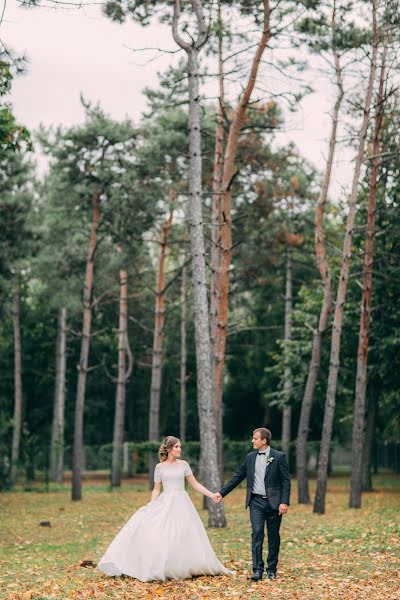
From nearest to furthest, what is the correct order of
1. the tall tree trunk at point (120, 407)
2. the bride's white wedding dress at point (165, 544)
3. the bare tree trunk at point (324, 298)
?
the bride's white wedding dress at point (165, 544), the bare tree trunk at point (324, 298), the tall tree trunk at point (120, 407)

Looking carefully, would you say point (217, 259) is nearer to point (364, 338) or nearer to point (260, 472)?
point (364, 338)

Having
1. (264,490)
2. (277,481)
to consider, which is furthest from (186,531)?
(277,481)

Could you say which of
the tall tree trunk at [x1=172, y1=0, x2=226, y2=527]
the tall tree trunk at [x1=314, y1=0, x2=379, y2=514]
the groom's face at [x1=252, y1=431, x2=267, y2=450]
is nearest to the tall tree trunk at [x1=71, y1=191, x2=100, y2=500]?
the tall tree trunk at [x1=314, y1=0, x2=379, y2=514]

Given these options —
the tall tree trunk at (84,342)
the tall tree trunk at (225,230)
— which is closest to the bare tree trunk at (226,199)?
the tall tree trunk at (225,230)

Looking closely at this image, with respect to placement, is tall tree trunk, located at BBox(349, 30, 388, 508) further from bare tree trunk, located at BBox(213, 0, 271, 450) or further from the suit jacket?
the suit jacket

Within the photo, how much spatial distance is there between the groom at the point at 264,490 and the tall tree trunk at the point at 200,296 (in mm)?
7337

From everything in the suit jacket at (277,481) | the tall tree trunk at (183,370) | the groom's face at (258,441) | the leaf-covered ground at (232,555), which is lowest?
the leaf-covered ground at (232,555)

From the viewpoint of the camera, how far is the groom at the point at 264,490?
1115 cm

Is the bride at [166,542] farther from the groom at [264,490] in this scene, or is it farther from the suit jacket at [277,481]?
the suit jacket at [277,481]

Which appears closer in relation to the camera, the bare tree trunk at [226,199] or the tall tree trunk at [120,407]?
the bare tree trunk at [226,199]

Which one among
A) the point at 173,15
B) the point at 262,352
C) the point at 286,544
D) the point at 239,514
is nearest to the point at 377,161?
the point at 173,15

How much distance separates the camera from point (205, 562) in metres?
11.2

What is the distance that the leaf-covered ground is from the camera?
1039 cm

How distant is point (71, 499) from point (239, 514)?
9580 mm
